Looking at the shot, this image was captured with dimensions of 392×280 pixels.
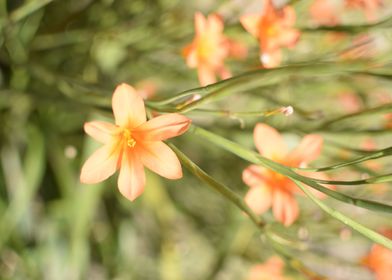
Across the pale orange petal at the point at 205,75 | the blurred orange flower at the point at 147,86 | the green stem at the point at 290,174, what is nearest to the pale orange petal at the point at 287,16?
the pale orange petal at the point at 205,75

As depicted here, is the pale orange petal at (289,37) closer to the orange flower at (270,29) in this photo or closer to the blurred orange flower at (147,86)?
the orange flower at (270,29)

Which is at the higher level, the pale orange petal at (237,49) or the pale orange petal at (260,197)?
the pale orange petal at (237,49)

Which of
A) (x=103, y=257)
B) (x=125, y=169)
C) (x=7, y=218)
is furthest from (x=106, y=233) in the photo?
(x=125, y=169)

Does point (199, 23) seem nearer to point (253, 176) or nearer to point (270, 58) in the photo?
point (270, 58)

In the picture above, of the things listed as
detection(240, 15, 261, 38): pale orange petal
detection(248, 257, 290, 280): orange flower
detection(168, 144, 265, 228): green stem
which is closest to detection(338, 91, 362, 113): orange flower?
detection(248, 257, 290, 280): orange flower

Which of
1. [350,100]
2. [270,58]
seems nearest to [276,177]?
[270,58]
